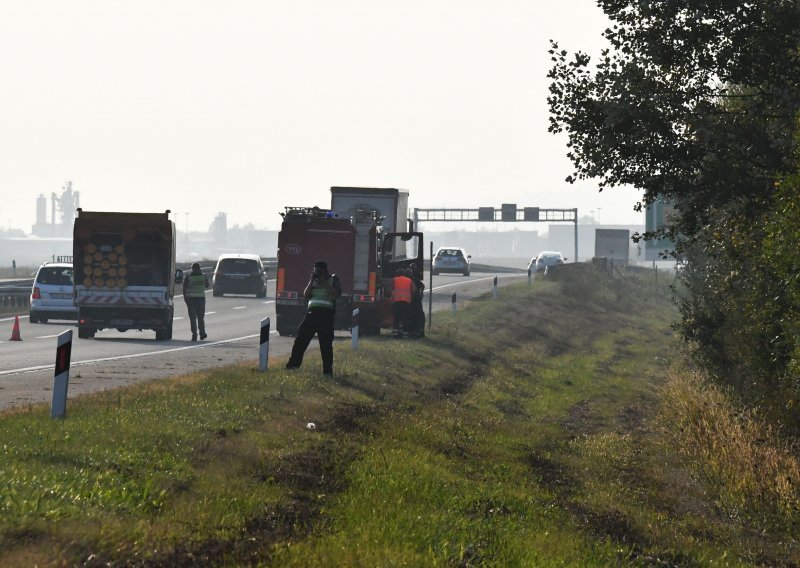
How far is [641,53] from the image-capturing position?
17297 mm

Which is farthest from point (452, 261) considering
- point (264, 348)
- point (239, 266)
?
point (264, 348)

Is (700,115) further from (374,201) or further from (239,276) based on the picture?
(239,276)

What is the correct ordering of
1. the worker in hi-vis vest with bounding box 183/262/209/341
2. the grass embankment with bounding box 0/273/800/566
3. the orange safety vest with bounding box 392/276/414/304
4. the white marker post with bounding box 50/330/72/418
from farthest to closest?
the orange safety vest with bounding box 392/276/414/304 < the worker in hi-vis vest with bounding box 183/262/209/341 < the white marker post with bounding box 50/330/72/418 < the grass embankment with bounding box 0/273/800/566

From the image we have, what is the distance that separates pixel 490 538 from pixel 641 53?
908cm

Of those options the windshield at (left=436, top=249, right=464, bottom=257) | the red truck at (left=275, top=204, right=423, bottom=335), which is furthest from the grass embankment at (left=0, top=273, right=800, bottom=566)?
the windshield at (left=436, top=249, right=464, bottom=257)

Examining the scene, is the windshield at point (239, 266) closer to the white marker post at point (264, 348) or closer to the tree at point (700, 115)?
the white marker post at point (264, 348)

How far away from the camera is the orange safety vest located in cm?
3209

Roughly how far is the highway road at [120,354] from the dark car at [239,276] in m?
7.91

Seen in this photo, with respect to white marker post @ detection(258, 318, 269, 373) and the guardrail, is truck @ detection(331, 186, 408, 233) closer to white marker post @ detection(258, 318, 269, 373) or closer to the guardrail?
the guardrail

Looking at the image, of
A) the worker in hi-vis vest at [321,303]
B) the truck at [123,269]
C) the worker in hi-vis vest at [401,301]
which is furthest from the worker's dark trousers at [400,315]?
the worker in hi-vis vest at [321,303]

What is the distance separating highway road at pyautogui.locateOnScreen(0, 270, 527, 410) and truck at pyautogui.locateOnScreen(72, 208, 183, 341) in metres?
0.63

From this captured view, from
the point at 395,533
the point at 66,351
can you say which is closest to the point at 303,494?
the point at 395,533

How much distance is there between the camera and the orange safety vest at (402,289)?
1264 inches

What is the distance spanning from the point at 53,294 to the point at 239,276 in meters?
16.8
